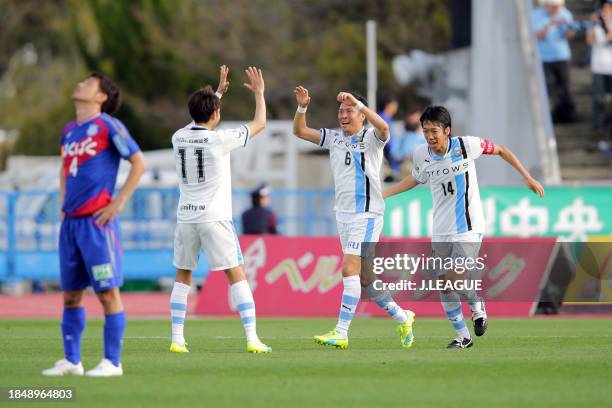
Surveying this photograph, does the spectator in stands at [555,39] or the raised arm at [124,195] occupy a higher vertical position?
the spectator in stands at [555,39]

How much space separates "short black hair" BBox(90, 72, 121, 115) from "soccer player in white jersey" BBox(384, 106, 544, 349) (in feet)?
11.6

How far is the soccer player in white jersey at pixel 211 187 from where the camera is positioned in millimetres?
12656

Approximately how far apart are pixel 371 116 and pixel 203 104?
62.7 inches

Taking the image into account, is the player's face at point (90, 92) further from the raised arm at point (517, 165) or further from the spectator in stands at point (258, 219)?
the spectator in stands at point (258, 219)

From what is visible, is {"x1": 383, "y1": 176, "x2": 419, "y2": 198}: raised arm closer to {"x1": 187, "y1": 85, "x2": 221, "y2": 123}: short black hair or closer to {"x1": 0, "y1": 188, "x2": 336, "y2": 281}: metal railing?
{"x1": 187, "y1": 85, "x2": 221, "y2": 123}: short black hair

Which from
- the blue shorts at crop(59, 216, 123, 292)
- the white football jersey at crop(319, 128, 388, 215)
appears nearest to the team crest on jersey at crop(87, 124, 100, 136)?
the blue shorts at crop(59, 216, 123, 292)

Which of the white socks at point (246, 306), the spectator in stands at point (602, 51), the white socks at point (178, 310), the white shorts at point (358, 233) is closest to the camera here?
the white socks at point (246, 306)

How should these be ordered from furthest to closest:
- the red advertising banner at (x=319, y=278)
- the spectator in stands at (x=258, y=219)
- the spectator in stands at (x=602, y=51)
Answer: the spectator in stands at (x=602, y=51) → the spectator in stands at (x=258, y=219) → the red advertising banner at (x=319, y=278)

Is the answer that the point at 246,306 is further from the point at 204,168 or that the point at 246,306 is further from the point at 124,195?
the point at 124,195

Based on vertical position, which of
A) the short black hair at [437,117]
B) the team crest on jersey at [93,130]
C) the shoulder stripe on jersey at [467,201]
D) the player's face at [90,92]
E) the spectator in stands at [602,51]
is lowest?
the shoulder stripe on jersey at [467,201]

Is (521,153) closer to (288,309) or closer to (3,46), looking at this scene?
(288,309)

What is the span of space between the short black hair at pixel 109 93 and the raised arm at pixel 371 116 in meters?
3.00

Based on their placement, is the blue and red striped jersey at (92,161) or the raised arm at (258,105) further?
the raised arm at (258,105)

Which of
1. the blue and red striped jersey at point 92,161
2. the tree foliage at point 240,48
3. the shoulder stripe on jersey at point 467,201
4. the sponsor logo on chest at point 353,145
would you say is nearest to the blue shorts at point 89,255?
the blue and red striped jersey at point 92,161
